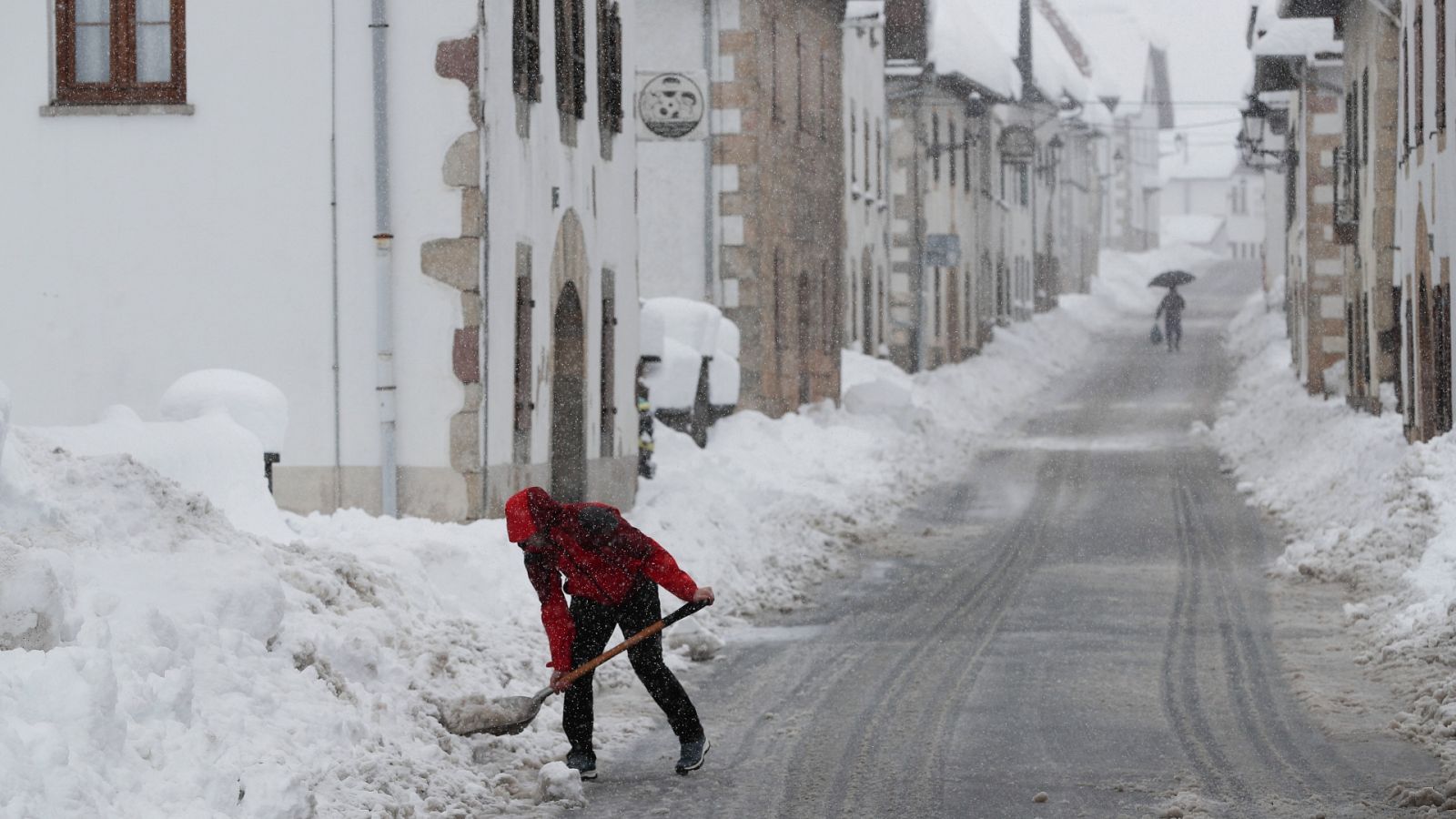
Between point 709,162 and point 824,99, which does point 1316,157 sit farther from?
point 709,162

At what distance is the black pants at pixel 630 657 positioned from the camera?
8633mm

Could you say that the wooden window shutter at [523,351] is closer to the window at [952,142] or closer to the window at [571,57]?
the window at [571,57]

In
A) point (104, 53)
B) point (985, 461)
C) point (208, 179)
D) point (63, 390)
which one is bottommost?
point (985, 461)

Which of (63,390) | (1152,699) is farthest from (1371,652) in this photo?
(63,390)

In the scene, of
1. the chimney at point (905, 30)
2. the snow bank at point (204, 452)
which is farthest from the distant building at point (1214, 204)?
the snow bank at point (204, 452)

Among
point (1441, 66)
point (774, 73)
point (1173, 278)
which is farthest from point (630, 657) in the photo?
point (1173, 278)

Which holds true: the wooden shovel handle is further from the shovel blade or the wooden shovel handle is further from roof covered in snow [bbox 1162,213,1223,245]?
roof covered in snow [bbox 1162,213,1223,245]

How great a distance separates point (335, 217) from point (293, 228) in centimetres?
33

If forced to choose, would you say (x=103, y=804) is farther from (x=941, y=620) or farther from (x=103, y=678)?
(x=941, y=620)

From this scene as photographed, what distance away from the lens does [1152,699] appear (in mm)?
10391

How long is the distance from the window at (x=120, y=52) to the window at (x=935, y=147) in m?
28.0

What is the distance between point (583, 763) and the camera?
28.2ft

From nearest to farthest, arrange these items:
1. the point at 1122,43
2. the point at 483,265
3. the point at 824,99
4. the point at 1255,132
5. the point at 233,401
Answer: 1. the point at 233,401
2. the point at 483,265
3. the point at 824,99
4. the point at 1255,132
5. the point at 1122,43

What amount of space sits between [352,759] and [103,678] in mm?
1557
